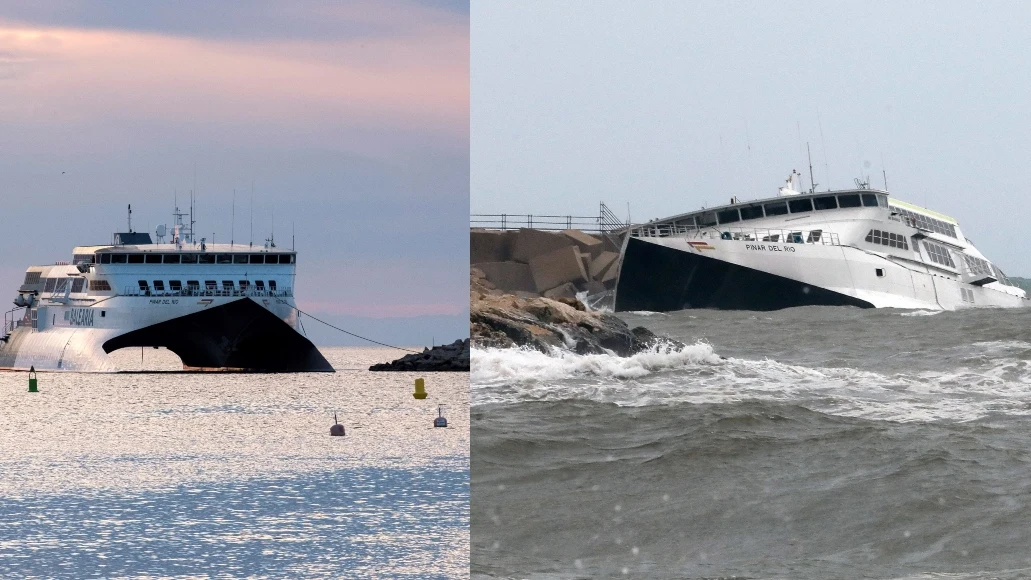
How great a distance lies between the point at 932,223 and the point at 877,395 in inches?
108

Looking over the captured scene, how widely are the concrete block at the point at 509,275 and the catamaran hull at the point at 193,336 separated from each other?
40.1 meters

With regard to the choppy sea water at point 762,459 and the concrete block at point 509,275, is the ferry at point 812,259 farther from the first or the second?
the concrete block at point 509,275

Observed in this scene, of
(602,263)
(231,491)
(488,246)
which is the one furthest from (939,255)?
(231,491)

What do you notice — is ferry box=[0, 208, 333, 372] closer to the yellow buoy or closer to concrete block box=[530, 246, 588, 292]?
the yellow buoy

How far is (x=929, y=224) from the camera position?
8859mm

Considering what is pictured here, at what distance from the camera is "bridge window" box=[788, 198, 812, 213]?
9.93 m

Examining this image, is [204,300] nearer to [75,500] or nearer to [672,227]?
[75,500]

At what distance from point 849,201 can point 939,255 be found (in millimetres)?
907

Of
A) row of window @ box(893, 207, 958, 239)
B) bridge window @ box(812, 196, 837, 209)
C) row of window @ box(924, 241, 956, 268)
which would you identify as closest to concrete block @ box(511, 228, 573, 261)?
row of window @ box(893, 207, 958, 239)

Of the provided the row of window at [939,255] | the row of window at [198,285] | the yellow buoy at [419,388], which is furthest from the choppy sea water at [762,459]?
the row of window at [198,285]

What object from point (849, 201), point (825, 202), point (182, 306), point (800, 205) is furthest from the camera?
point (182, 306)

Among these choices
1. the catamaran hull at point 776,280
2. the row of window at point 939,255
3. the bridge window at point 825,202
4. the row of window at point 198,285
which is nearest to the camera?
the catamaran hull at point 776,280

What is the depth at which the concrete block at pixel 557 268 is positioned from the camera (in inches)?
230

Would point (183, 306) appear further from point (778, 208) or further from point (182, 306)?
point (778, 208)
